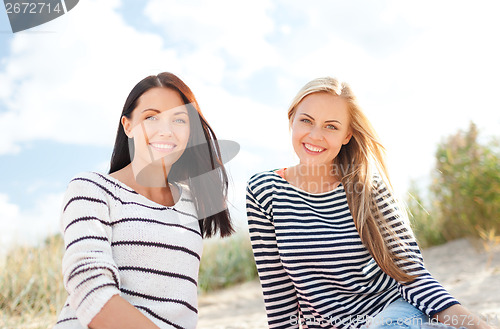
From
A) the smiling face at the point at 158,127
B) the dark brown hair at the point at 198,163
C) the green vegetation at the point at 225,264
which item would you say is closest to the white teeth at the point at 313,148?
the dark brown hair at the point at 198,163

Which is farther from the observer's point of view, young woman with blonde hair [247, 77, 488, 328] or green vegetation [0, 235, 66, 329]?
green vegetation [0, 235, 66, 329]

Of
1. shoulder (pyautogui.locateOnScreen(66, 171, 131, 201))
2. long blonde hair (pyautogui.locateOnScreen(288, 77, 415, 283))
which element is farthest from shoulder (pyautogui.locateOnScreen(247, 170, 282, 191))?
shoulder (pyautogui.locateOnScreen(66, 171, 131, 201))

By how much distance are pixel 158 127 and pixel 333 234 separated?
3.19ft

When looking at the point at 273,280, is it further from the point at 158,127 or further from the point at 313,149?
the point at 158,127

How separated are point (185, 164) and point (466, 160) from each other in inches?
191

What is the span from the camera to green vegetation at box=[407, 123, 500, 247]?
5988 millimetres

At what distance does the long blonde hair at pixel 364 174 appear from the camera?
7.38 feet

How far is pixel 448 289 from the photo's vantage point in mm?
4645

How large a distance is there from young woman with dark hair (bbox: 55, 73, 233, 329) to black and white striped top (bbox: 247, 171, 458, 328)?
26 centimetres

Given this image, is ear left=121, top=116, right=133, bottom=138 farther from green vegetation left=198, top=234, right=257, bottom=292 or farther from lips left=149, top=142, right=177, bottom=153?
green vegetation left=198, top=234, right=257, bottom=292

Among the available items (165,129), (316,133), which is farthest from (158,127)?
(316,133)

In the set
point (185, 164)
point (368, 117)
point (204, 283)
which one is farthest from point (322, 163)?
point (204, 283)

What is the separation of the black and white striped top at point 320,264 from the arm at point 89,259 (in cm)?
77

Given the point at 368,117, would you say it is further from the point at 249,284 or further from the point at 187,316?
the point at 249,284
